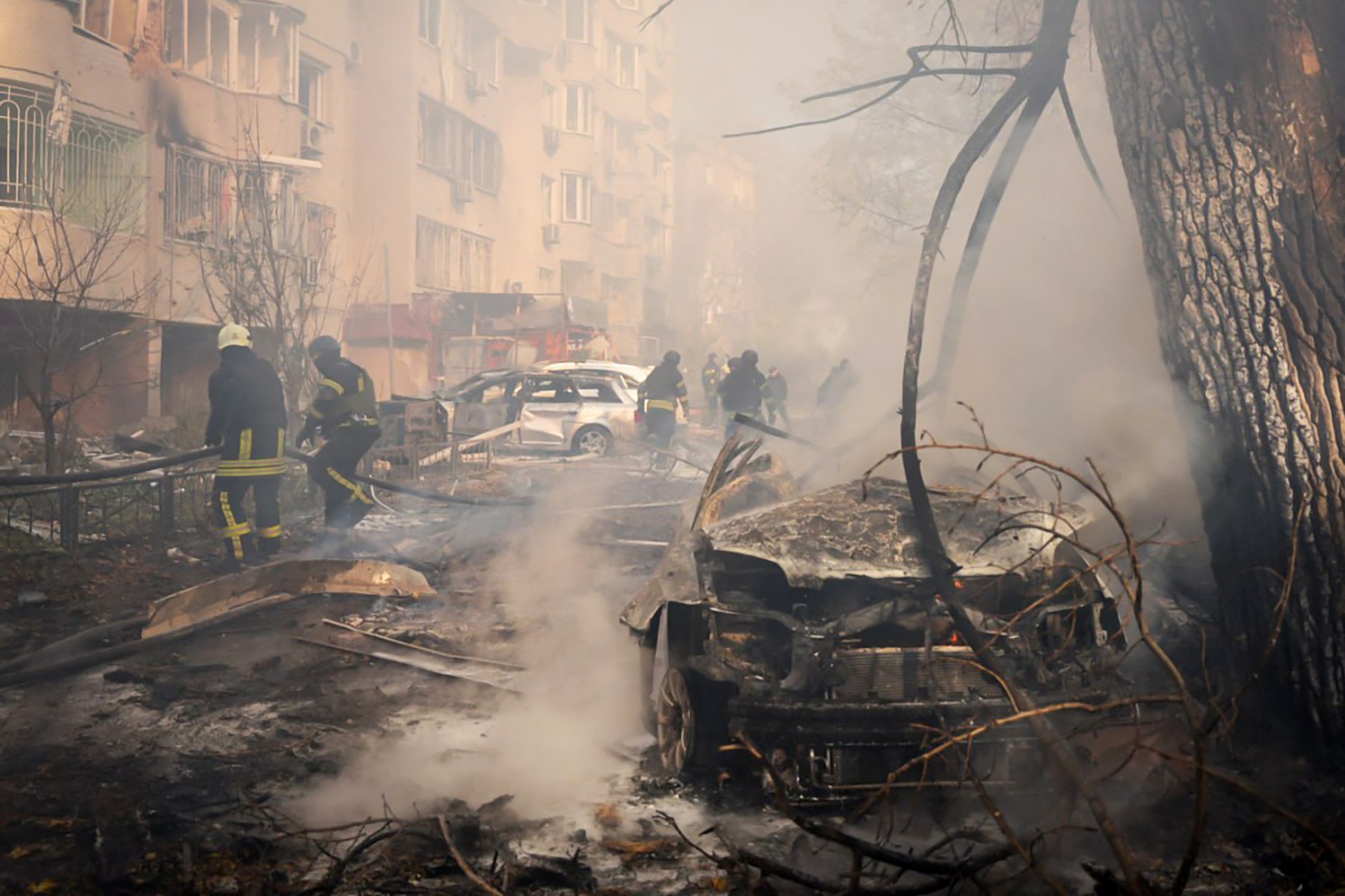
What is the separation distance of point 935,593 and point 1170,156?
2.26 m

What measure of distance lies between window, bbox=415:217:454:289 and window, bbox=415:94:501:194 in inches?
70.1

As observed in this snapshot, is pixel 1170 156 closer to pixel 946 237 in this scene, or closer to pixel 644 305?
pixel 946 237

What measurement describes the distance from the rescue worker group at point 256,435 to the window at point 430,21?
87.6 feet

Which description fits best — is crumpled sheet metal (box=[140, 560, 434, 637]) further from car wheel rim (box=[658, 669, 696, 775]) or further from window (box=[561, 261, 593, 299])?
window (box=[561, 261, 593, 299])

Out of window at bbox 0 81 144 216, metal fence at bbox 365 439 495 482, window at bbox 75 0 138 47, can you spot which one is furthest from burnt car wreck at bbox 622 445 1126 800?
window at bbox 75 0 138 47

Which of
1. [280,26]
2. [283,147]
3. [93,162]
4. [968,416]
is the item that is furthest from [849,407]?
[280,26]

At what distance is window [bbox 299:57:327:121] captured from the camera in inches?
1086

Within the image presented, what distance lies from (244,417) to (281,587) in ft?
6.02

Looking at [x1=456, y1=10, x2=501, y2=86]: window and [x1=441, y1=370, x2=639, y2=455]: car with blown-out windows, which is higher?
[x1=456, y1=10, x2=501, y2=86]: window

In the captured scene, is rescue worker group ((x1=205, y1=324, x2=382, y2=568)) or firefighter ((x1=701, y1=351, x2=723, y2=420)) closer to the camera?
rescue worker group ((x1=205, y1=324, x2=382, y2=568))

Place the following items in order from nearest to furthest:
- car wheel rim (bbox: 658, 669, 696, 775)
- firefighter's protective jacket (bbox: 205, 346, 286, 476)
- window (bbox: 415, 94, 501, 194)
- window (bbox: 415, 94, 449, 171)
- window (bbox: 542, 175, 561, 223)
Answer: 1. car wheel rim (bbox: 658, 669, 696, 775)
2. firefighter's protective jacket (bbox: 205, 346, 286, 476)
3. window (bbox: 415, 94, 449, 171)
4. window (bbox: 415, 94, 501, 194)
5. window (bbox: 542, 175, 561, 223)

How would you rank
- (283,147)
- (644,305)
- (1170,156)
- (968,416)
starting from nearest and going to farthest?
1. (1170,156)
2. (968,416)
3. (283,147)
4. (644,305)

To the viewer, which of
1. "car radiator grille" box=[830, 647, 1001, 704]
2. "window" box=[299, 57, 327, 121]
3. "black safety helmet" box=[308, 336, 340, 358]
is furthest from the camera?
"window" box=[299, 57, 327, 121]

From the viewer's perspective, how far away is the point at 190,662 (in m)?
6.55
